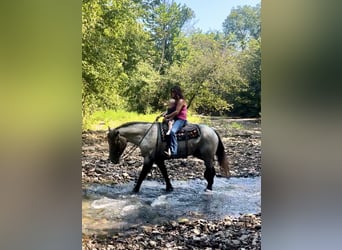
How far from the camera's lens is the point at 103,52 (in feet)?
7.97

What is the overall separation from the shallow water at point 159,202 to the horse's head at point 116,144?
0.22 m

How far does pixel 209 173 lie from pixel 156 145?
42cm

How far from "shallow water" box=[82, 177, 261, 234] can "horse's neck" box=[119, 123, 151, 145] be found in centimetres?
31

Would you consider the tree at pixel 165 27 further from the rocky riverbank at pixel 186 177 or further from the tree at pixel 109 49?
the rocky riverbank at pixel 186 177

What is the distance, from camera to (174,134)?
8.07 feet

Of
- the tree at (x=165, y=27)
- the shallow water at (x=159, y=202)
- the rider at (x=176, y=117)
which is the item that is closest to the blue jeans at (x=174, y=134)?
the rider at (x=176, y=117)

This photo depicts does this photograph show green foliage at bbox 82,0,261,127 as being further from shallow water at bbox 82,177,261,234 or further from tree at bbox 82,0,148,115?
A: shallow water at bbox 82,177,261,234

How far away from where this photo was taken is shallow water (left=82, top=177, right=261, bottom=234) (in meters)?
2.42

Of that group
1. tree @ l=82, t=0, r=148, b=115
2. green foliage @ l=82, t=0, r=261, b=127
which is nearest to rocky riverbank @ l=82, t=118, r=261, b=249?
green foliage @ l=82, t=0, r=261, b=127

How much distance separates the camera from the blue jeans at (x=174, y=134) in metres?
2.46

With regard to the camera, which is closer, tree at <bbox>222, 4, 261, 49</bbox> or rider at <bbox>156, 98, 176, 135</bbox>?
tree at <bbox>222, 4, 261, 49</bbox>
